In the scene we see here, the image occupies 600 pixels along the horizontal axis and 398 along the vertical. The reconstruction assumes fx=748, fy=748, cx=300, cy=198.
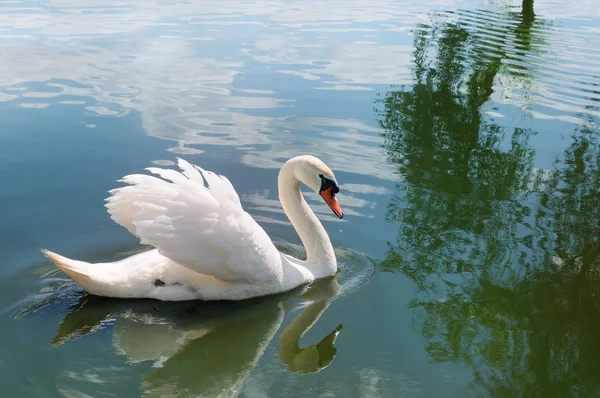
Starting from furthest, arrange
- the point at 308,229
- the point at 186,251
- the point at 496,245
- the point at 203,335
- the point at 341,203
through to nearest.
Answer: the point at 341,203, the point at 496,245, the point at 308,229, the point at 186,251, the point at 203,335

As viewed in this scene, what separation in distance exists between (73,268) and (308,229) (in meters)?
2.26

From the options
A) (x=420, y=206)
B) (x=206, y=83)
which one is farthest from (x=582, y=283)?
(x=206, y=83)

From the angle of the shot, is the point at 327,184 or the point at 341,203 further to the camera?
the point at 341,203

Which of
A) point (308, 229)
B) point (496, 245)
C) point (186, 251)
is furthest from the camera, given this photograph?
point (496, 245)

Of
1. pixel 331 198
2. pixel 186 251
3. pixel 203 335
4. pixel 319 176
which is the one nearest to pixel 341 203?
pixel 331 198

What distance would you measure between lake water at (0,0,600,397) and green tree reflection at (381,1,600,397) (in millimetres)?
24

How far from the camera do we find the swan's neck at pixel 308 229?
6.91 m

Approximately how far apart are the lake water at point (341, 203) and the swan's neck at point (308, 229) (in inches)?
8.1

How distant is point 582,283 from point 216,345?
132 inches

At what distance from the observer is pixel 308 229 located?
709cm

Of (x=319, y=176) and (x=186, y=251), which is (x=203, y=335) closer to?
(x=186, y=251)

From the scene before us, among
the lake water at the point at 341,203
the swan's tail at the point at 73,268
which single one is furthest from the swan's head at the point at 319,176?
the swan's tail at the point at 73,268

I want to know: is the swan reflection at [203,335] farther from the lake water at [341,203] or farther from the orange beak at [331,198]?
the orange beak at [331,198]

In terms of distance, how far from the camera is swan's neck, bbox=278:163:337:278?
691 cm
